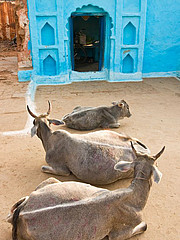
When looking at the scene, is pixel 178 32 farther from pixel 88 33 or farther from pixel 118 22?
pixel 88 33

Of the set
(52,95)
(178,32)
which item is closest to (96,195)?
(52,95)

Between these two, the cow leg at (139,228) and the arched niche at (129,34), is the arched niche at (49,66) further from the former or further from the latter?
the cow leg at (139,228)

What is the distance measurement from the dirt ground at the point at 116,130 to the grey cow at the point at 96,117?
26 centimetres

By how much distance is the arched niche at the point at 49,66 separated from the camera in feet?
29.4

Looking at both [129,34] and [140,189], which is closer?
[140,189]

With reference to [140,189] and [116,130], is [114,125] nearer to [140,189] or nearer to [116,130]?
[116,130]

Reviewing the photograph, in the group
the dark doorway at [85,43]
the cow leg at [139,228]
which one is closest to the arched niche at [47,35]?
the dark doorway at [85,43]

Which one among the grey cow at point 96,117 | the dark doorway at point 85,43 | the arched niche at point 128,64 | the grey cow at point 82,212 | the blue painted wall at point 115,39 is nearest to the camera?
the grey cow at point 82,212

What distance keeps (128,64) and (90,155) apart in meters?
6.51

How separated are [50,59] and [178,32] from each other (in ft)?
16.0

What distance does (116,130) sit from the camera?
570 centimetres

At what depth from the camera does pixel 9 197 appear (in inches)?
141

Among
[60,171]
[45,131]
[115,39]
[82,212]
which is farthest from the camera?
[115,39]

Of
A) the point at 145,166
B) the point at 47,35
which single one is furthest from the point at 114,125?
the point at 47,35
